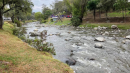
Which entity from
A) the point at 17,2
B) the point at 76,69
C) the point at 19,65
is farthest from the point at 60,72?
the point at 17,2

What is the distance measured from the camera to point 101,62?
377 inches

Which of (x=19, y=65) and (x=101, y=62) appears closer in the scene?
(x=19, y=65)

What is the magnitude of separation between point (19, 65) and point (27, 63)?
597 mm

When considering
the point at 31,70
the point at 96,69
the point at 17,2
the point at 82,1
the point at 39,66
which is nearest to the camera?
the point at 31,70

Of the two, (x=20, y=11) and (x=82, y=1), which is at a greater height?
(x=82, y=1)

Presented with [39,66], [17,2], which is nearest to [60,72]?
[39,66]

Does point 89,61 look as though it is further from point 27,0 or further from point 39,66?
point 27,0

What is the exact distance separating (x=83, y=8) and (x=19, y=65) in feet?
146

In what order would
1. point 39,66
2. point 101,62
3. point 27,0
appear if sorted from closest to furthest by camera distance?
point 39,66
point 101,62
point 27,0

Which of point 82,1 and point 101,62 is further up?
point 82,1

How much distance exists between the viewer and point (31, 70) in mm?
6324

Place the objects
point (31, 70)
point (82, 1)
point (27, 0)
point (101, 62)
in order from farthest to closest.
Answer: point (82, 1)
point (27, 0)
point (101, 62)
point (31, 70)

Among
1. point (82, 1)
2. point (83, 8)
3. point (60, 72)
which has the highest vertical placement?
point (82, 1)

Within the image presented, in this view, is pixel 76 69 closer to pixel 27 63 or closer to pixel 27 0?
pixel 27 63
